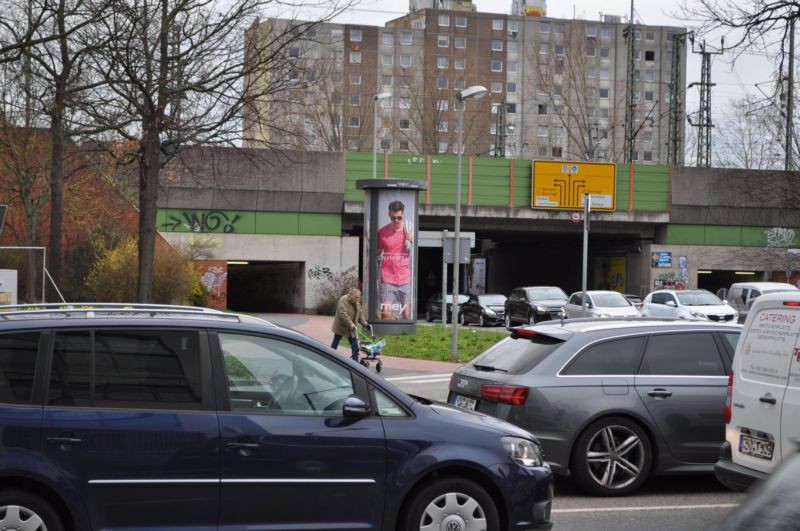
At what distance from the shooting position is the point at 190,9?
58.7 feet

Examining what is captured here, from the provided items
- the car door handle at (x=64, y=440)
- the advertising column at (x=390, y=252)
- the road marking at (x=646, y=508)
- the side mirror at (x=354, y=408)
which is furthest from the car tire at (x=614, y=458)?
the advertising column at (x=390, y=252)

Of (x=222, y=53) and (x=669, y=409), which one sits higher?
(x=222, y=53)

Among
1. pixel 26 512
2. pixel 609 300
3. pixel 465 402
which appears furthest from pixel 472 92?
pixel 26 512

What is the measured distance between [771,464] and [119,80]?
13.0 metres

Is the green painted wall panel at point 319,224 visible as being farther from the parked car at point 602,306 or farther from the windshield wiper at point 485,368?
the windshield wiper at point 485,368

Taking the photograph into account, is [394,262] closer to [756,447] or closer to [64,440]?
[756,447]

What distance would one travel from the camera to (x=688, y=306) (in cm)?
3203

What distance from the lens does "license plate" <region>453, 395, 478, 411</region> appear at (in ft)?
29.1

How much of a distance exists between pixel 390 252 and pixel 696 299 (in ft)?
33.8

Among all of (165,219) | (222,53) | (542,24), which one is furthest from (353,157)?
(542,24)

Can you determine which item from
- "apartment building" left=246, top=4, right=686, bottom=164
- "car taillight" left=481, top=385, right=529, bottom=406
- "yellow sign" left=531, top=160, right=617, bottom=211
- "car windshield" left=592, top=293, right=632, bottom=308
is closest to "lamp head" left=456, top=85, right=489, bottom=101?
"car windshield" left=592, top=293, right=632, bottom=308

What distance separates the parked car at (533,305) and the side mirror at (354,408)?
31.3m

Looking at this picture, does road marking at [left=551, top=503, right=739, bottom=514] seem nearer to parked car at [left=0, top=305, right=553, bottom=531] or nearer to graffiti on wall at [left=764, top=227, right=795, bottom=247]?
parked car at [left=0, top=305, right=553, bottom=531]

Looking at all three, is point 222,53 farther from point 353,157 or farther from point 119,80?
point 353,157
